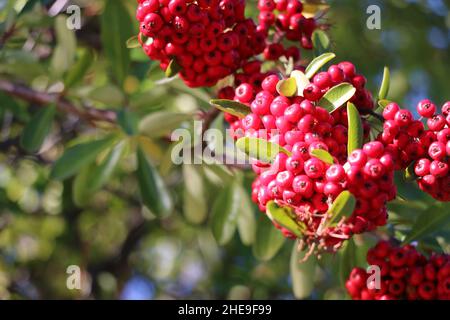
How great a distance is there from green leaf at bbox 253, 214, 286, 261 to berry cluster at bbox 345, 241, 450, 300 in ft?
3.09

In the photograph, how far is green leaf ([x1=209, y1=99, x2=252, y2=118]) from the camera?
244 cm

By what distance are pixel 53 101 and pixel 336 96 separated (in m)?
1.84

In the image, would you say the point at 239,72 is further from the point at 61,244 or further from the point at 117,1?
the point at 61,244

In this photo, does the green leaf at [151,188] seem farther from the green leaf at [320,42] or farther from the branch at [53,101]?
the green leaf at [320,42]

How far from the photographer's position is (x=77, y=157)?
11.6 ft

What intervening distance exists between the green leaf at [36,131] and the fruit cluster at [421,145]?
1.90 metres

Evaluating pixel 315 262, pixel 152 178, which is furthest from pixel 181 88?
pixel 315 262

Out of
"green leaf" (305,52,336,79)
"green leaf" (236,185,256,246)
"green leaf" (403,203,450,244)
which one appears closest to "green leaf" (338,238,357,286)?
"green leaf" (403,203,450,244)

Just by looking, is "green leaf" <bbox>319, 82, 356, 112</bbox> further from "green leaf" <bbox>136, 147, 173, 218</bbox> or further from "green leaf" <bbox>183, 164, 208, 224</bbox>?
"green leaf" <bbox>183, 164, 208, 224</bbox>

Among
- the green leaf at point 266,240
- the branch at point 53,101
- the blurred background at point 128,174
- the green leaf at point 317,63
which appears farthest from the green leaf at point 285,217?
the branch at point 53,101

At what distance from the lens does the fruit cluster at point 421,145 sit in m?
2.30

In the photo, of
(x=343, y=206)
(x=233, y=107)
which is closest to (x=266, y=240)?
(x=233, y=107)

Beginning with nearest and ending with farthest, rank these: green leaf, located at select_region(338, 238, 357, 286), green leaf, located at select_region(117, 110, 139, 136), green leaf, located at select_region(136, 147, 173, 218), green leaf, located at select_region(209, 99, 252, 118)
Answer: green leaf, located at select_region(209, 99, 252, 118) → green leaf, located at select_region(338, 238, 357, 286) → green leaf, located at select_region(117, 110, 139, 136) → green leaf, located at select_region(136, 147, 173, 218)

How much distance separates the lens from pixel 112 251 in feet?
18.4
